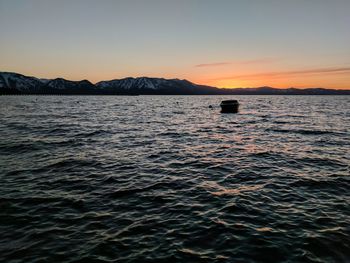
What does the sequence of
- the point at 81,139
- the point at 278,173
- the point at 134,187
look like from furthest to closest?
the point at 81,139
the point at 278,173
the point at 134,187

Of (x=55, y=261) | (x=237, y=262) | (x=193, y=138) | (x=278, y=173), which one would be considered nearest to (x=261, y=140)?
(x=193, y=138)

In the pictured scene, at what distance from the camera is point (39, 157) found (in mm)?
19141

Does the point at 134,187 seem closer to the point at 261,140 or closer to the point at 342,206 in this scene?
the point at 342,206

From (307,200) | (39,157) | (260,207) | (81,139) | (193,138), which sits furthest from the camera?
(193,138)

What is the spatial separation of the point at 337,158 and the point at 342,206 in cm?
996

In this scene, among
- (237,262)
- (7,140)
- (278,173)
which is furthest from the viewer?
(7,140)

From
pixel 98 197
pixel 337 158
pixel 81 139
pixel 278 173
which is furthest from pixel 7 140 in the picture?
pixel 337 158

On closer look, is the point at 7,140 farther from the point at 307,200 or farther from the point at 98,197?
the point at 307,200

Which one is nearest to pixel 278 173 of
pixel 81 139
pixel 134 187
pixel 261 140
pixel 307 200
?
pixel 307 200

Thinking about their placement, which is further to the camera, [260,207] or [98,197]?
[98,197]

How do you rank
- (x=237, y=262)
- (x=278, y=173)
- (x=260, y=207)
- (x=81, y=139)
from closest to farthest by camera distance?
(x=237, y=262) → (x=260, y=207) → (x=278, y=173) → (x=81, y=139)

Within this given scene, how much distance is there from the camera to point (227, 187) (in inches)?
524

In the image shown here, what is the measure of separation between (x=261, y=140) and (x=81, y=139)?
720 inches

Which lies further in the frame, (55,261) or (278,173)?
(278,173)
